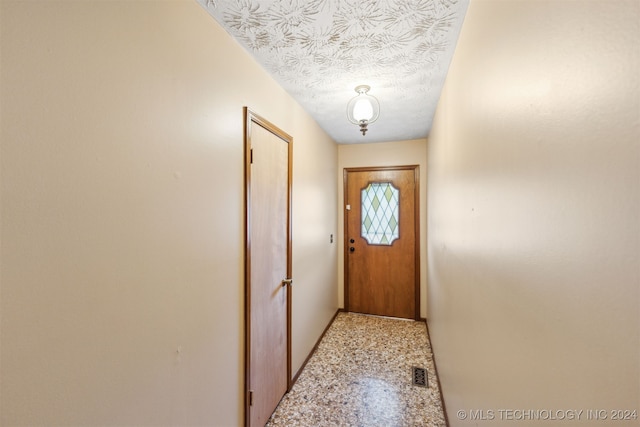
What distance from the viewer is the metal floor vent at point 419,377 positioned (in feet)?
7.43

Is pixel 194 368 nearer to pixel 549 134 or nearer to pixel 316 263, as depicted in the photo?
pixel 549 134

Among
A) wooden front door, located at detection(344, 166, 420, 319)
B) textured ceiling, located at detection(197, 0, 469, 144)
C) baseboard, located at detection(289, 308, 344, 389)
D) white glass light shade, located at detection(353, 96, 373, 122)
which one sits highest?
textured ceiling, located at detection(197, 0, 469, 144)

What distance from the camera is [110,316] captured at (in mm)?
867

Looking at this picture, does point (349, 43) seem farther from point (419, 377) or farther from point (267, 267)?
point (419, 377)

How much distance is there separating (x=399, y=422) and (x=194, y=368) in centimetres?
148

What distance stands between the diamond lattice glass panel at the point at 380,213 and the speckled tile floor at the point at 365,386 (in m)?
1.20

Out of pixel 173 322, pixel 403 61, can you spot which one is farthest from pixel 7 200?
pixel 403 61

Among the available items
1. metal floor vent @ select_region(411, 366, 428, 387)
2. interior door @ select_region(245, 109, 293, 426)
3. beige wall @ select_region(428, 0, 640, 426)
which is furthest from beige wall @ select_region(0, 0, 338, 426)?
metal floor vent @ select_region(411, 366, 428, 387)

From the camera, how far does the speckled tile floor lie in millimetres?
1894

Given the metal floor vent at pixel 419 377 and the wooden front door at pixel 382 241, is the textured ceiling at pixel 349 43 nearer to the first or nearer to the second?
the wooden front door at pixel 382 241

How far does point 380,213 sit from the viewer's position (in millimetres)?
3707

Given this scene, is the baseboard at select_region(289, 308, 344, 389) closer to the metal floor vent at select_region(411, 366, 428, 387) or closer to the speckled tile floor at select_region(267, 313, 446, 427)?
the speckled tile floor at select_region(267, 313, 446, 427)

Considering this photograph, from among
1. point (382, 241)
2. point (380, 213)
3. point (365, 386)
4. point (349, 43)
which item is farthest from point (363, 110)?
point (365, 386)

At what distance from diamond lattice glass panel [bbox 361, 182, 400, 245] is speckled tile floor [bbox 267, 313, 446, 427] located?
120 cm
